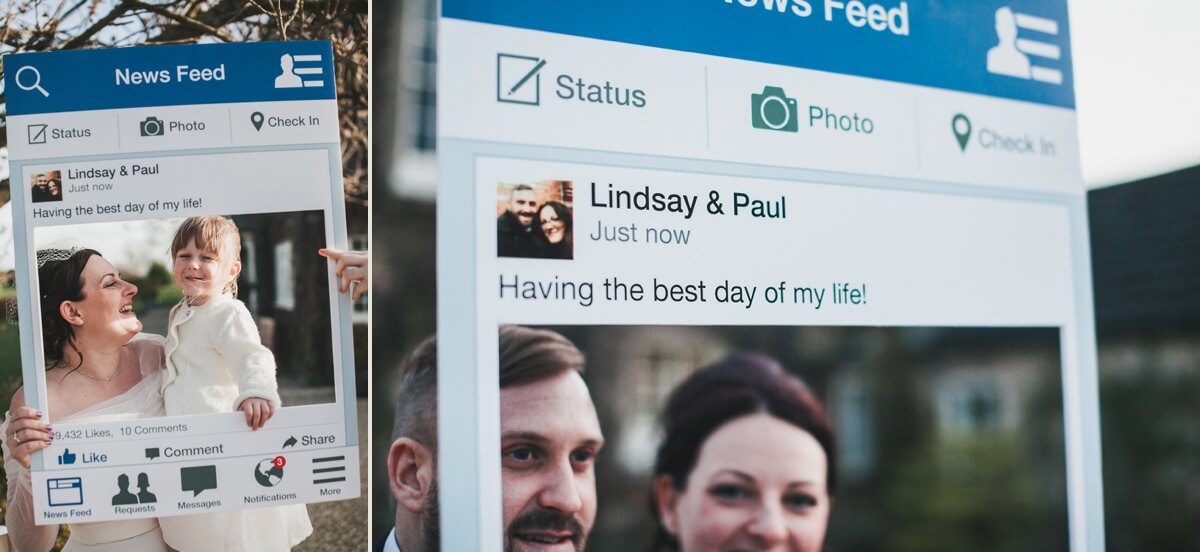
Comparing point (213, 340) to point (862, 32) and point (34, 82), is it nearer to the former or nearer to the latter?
point (34, 82)

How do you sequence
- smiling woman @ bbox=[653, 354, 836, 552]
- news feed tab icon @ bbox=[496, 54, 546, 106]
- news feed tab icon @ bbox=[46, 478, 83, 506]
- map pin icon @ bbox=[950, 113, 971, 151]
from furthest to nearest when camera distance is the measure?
map pin icon @ bbox=[950, 113, 971, 151], smiling woman @ bbox=[653, 354, 836, 552], news feed tab icon @ bbox=[496, 54, 546, 106], news feed tab icon @ bbox=[46, 478, 83, 506]

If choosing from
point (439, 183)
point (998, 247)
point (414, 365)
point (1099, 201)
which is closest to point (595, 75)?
point (439, 183)

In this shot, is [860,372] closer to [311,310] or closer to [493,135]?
[493,135]

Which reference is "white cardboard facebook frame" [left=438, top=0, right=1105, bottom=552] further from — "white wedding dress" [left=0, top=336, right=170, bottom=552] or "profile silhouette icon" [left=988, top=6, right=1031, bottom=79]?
"white wedding dress" [left=0, top=336, right=170, bottom=552]

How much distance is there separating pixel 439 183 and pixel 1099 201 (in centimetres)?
171

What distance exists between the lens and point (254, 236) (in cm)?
148

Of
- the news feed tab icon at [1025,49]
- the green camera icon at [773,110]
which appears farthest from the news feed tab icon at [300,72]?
the news feed tab icon at [1025,49]

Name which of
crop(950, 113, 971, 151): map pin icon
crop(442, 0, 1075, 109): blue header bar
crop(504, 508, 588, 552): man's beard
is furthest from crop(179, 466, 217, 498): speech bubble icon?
crop(950, 113, 971, 151): map pin icon

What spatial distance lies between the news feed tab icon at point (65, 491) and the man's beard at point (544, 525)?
692mm

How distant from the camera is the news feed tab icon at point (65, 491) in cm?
142

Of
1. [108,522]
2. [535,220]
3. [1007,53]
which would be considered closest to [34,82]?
[108,522]

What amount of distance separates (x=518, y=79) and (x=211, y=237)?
0.58 meters

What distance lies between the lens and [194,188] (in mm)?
1462

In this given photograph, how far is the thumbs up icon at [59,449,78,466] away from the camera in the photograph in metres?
1.42
